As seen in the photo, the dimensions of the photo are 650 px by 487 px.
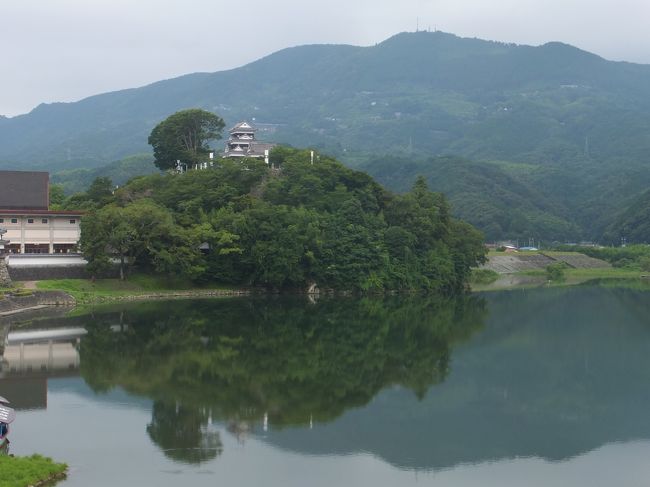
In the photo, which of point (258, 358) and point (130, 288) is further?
point (130, 288)

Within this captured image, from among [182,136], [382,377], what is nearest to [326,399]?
[382,377]

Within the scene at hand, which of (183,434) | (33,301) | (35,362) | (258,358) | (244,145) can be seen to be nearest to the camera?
(183,434)

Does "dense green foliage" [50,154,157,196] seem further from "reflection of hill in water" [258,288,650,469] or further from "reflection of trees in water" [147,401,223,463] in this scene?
"reflection of trees in water" [147,401,223,463]

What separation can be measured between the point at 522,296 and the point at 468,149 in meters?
141

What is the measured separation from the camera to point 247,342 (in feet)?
83.0

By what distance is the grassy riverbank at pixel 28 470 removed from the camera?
11641 mm

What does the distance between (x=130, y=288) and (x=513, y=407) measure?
75.0 feet

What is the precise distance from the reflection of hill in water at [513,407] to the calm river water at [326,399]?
0.06 metres

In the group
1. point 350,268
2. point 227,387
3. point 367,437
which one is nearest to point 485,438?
point 367,437

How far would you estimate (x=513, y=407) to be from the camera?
723 inches

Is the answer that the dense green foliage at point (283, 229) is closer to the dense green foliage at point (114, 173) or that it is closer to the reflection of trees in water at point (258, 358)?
the reflection of trees in water at point (258, 358)

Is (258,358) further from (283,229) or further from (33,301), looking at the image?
(283,229)

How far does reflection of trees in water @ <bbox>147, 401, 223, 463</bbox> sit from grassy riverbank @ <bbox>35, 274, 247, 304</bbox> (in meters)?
18.5

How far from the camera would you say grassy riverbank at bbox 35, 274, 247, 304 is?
34875mm
